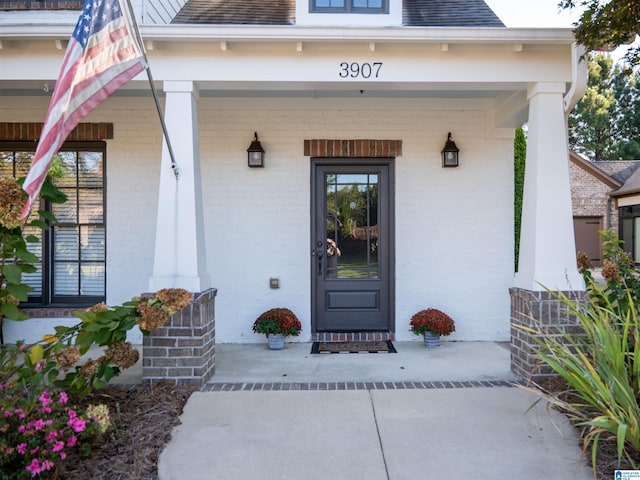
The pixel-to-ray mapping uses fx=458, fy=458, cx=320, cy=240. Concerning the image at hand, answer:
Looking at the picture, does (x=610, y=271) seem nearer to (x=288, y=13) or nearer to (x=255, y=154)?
(x=255, y=154)

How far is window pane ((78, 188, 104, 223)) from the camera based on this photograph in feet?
18.0

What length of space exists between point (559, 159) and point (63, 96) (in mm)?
3805

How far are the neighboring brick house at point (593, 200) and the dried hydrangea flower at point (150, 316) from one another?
1902 cm

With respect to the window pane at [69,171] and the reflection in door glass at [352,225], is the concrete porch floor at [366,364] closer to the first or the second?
the reflection in door glass at [352,225]

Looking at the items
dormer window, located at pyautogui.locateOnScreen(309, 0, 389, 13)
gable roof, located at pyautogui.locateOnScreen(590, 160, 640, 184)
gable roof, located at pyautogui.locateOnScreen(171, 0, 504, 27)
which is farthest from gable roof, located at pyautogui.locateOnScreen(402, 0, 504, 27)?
gable roof, located at pyautogui.locateOnScreen(590, 160, 640, 184)

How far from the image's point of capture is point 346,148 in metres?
5.39

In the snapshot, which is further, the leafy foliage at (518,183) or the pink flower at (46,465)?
the leafy foliage at (518,183)

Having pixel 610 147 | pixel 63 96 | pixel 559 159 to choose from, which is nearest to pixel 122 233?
pixel 63 96

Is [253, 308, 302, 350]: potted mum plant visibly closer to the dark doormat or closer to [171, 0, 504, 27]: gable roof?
the dark doormat

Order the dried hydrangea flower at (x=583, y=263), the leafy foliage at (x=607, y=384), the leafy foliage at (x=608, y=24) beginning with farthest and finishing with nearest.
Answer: the dried hydrangea flower at (x=583, y=263) < the leafy foliage at (x=608, y=24) < the leafy foliage at (x=607, y=384)

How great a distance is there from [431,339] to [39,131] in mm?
5094

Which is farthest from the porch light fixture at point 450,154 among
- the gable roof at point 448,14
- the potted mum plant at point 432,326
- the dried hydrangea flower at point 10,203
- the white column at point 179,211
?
the dried hydrangea flower at point 10,203

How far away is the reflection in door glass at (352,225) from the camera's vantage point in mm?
5508

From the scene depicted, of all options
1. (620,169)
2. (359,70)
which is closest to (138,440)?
(359,70)
